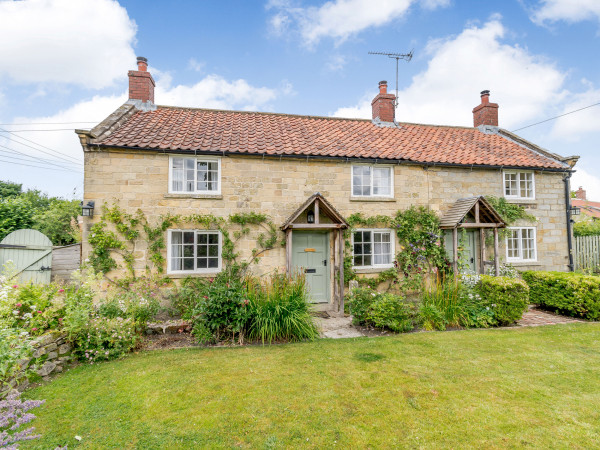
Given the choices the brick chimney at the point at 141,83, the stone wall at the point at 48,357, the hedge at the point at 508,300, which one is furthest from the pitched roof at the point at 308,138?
the stone wall at the point at 48,357

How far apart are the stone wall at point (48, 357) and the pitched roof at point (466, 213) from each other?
444 inches

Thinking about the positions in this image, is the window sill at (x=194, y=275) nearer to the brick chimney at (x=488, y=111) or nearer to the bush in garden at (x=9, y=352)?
the bush in garden at (x=9, y=352)

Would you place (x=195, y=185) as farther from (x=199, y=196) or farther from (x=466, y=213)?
(x=466, y=213)

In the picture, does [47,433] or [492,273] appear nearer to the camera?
[47,433]

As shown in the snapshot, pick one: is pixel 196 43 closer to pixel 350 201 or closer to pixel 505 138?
pixel 350 201

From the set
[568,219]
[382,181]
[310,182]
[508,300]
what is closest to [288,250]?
[310,182]

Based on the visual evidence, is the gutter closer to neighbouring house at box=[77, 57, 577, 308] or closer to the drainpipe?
neighbouring house at box=[77, 57, 577, 308]

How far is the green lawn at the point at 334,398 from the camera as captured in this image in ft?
11.2

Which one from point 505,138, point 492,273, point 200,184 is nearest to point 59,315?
point 200,184

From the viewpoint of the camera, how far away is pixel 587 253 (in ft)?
41.3

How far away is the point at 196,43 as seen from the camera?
38.5 feet

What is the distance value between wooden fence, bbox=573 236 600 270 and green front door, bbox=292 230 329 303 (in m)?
11.1

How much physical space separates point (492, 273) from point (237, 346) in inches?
383

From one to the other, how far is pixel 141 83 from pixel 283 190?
739cm
